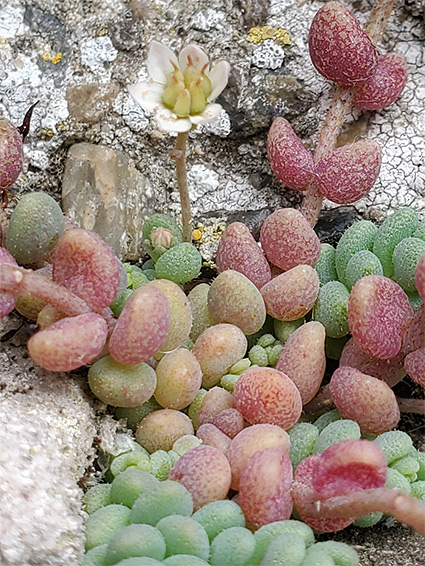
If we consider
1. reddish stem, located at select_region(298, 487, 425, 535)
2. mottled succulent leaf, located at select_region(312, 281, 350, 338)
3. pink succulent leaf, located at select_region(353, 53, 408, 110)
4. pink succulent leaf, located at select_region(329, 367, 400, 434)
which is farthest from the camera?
pink succulent leaf, located at select_region(353, 53, 408, 110)

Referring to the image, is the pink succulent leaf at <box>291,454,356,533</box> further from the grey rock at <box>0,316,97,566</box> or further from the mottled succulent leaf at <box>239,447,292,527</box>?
the grey rock at <box>0,316,97,566</box>

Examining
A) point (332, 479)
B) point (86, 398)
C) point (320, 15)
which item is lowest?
point (86, 398)

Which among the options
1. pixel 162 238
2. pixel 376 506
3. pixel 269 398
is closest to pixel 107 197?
pixel 162 238

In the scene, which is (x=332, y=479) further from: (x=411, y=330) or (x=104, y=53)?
(x=104, y=53)

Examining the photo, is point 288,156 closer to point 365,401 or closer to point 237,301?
point 237,301

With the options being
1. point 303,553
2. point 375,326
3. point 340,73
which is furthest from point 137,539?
point 340,73

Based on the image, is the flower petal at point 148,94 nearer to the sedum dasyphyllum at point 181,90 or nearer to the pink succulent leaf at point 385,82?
the sedum dasyphyllum at point 181,90

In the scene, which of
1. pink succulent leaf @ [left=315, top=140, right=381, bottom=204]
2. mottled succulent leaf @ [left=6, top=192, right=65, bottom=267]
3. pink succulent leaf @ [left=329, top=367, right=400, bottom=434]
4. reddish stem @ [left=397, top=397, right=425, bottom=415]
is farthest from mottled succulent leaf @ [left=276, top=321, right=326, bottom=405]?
mottled succulent leaf @ [left=6, top=192, right=65, bottom=267]

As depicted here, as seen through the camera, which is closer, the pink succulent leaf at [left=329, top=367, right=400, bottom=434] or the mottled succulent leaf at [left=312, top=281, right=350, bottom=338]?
the pink succulent leaf at [left=329, top=367, right=400, bottom=434]
